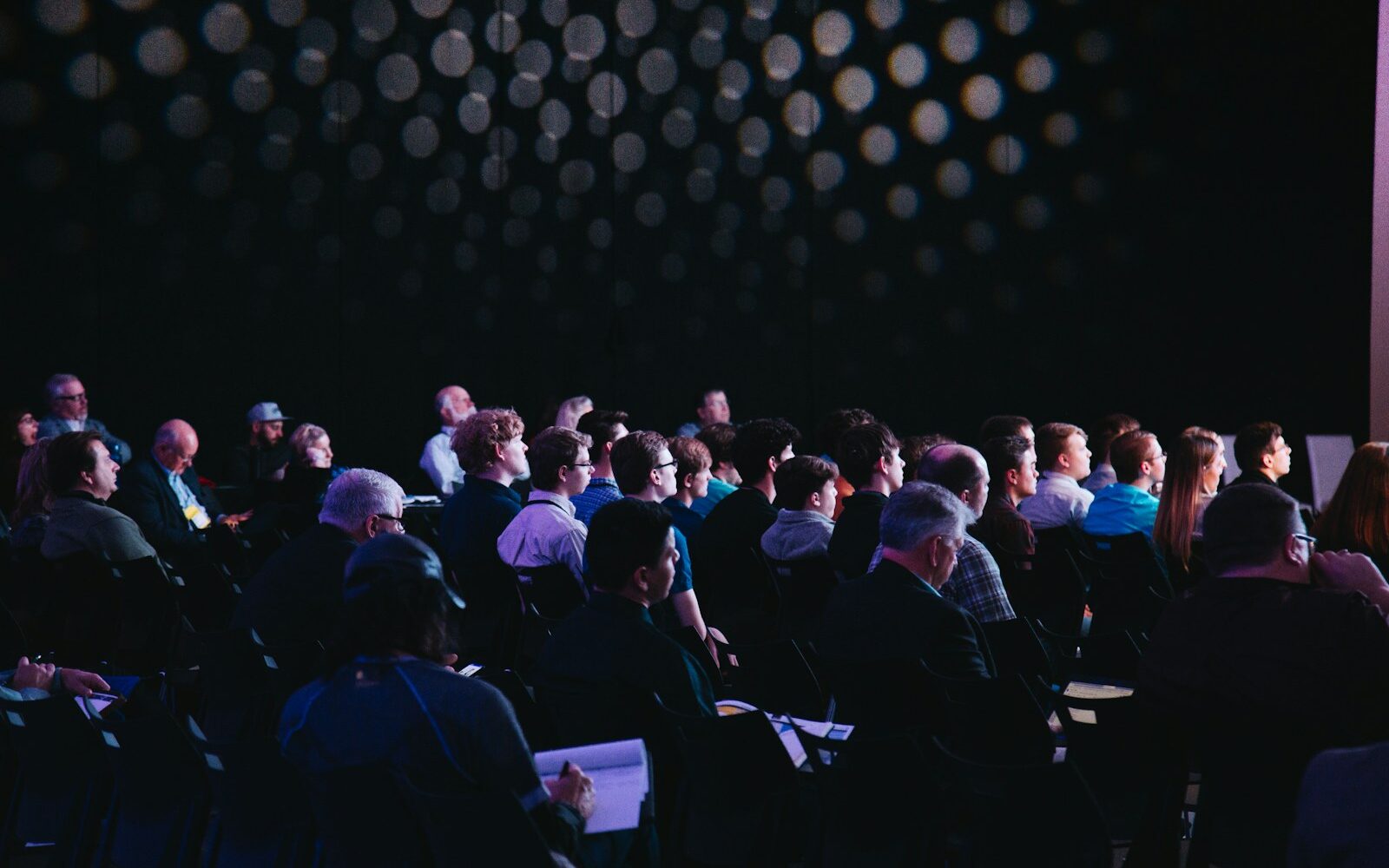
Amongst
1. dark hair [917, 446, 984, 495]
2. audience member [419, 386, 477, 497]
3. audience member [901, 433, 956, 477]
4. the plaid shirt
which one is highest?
dark hair [917, 446, 984, 495]

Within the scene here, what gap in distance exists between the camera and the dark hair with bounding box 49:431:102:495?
5031mm

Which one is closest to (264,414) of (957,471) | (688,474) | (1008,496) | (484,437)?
(484,437)

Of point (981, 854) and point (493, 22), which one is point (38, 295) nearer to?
point (493, 22)

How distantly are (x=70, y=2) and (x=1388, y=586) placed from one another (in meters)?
9.36

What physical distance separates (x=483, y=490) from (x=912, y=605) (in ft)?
7.97

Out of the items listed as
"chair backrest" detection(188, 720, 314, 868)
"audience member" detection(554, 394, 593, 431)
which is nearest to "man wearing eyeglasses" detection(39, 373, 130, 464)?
"audience member" detection(554, 394, 593, 431)

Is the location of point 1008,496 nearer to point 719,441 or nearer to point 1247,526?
point 719,441

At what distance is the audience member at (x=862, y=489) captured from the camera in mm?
4586

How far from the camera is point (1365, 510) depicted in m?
4.12

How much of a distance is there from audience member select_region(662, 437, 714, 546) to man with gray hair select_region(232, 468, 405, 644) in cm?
178

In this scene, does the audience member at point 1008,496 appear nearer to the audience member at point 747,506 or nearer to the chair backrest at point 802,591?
the chair backrest at point 802,591

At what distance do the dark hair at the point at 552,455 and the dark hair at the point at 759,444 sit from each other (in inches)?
31.3

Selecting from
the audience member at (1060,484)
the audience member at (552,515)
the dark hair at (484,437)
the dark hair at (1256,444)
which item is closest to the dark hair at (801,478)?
the audience member at (552,515)

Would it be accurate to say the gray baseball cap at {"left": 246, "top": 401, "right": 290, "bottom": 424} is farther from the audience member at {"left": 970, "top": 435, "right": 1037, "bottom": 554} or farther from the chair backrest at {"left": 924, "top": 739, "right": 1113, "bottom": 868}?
the chair backrest at {"left": 924, "top": 739, "right": 1113, "bottom": 868}
